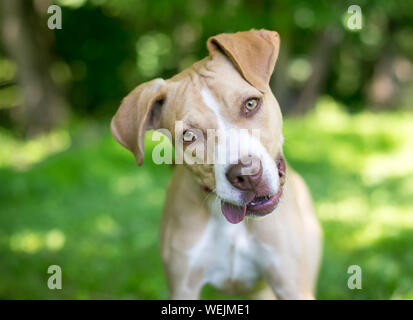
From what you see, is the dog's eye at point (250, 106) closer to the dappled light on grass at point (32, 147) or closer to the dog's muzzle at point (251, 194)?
the dog's muzzle at point (251, 194)

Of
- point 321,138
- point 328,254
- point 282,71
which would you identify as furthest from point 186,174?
point 282,71

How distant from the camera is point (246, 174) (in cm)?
301

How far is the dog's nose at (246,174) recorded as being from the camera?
3000mm

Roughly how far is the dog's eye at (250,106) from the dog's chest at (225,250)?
0.75 metres

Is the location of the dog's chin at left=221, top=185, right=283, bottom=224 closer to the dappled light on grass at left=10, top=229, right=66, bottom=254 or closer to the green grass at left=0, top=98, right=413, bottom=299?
the green grass at left=0, top=98, right=413, bottom=299

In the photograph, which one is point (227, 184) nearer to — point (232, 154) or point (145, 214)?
point (232, 154)

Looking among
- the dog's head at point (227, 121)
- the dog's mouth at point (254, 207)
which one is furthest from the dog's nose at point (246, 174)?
the dog's mouth at point (254, 207)

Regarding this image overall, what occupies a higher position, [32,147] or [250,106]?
[32,147]

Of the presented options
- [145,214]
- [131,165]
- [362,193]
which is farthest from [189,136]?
[131,165]

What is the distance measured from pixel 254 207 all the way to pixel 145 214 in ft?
15.3

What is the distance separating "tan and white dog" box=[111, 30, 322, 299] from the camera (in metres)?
3.16

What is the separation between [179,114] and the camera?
10.9 feet

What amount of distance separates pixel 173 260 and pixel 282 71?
11169 mm

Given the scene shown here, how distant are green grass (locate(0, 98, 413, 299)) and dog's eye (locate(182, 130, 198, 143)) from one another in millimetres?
2126
